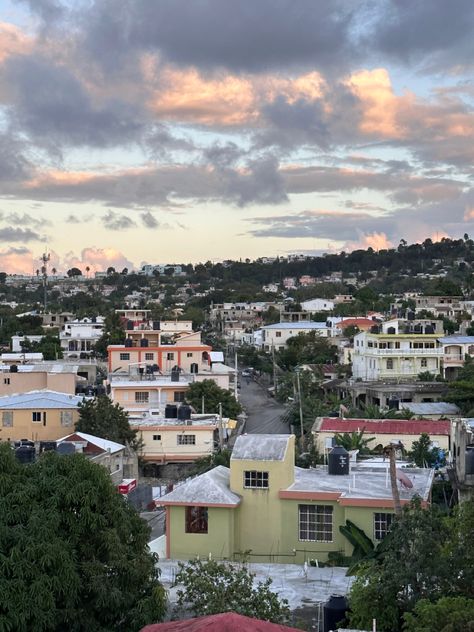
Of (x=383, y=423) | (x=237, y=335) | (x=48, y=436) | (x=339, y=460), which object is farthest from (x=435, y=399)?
(x=237, y=335)

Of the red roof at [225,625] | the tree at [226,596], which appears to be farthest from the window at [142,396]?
the red roof at [225,625]

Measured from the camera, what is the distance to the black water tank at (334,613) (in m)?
18.2

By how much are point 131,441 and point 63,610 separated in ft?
85.8

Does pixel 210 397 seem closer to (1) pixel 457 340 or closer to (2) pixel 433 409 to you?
(2) pixel 433 409

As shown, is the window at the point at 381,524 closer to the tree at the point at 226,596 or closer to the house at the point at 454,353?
the tree at the point at 226,596

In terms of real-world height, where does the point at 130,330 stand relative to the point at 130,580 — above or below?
above

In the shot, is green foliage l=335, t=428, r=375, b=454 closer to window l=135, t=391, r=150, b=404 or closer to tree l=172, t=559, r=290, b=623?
window l=135, t=391, r=150, b=404

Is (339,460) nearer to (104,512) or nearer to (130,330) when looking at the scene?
(104,512)

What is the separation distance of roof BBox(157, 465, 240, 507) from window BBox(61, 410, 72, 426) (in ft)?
67.8

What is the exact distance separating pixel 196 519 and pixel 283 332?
6940 cm

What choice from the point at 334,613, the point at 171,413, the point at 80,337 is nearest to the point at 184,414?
the point at 171,413

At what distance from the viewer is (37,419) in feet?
146

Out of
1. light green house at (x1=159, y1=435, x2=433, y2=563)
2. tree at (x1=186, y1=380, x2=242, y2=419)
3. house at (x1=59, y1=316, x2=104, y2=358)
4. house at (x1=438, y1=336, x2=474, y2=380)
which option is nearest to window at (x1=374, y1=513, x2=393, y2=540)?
light green house at (x1=159, y1=435, x2=433, y2=563)

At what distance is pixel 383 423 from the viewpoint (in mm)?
40438
